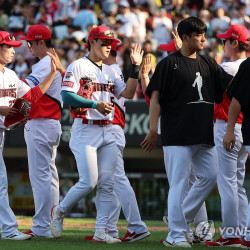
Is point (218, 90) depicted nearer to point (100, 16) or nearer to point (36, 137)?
point (36, 137)

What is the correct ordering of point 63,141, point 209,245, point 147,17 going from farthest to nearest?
1. point 147,17
2. point 63,141
3. point 209,245

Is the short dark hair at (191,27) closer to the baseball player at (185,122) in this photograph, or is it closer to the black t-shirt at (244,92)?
the baseball player at (185,122)

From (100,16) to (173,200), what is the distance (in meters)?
13.8

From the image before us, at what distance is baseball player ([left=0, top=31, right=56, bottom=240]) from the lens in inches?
301

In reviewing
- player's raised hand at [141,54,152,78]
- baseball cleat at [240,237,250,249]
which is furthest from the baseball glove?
baseball cleat at [240,237,250,249]

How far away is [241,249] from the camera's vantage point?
6.95 m

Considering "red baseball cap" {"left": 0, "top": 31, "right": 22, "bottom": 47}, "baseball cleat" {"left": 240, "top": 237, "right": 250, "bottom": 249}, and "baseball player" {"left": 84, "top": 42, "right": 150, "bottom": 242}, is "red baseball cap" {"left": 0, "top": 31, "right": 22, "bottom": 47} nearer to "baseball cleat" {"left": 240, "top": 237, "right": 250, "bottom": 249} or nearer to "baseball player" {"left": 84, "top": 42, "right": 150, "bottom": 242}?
"baseball player" {"left": 84, "top": 42, "right": 150, "bottom": 242}

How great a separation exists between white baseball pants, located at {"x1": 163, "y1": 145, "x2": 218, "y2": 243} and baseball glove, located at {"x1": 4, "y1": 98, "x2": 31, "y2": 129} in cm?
159

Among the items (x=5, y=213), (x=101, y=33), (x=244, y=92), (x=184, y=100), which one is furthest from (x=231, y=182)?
(x=5, y=213)

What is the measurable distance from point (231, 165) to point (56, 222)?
1907 millimetres

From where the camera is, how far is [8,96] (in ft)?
26.0

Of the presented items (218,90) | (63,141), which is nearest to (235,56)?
(218,90)

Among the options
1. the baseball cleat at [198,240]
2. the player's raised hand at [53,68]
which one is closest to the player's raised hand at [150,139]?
the baseball cleat at [198,240]

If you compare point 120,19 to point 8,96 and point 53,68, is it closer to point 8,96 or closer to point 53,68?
point 53,68
